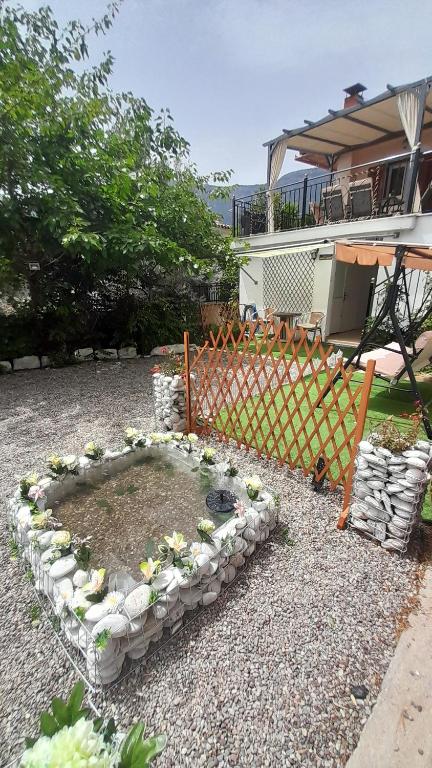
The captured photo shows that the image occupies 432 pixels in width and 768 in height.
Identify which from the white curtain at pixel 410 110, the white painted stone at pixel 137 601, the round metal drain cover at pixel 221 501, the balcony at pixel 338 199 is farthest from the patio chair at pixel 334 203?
the white painted stone at pixel 137 601

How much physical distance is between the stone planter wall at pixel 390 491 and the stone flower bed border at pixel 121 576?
70 cm

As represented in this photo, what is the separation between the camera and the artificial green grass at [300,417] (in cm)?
353

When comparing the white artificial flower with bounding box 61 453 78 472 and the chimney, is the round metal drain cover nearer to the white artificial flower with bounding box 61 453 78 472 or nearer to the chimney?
the white artificial flower with bounding box 61 453 78 472

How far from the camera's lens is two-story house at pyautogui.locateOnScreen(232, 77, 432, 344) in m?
7.41

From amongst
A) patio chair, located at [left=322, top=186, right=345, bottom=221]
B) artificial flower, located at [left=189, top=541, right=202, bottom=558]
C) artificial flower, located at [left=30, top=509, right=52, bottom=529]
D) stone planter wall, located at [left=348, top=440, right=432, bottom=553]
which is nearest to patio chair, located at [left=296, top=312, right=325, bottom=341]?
patio chair, located at [left=322, top=186, right=345, bottom=221]

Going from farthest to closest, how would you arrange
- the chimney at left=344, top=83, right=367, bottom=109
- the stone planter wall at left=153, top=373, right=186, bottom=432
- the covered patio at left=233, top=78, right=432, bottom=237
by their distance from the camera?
the chimney at left=344, top=83, right=367, bottom=109
the covered patio at left=233, top=78, right=432, bottom=237
the stone planter wall at left=153, top=373, right=186, bottom=432

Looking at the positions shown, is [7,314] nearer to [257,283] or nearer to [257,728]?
[257,283]

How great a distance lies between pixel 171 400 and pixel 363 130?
10162 mm

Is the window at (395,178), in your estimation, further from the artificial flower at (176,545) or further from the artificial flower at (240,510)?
the artificial flower at (176,545)

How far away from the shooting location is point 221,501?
2.81 m

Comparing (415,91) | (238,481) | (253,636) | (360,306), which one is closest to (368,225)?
(415,91)

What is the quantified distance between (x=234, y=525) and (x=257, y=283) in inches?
396

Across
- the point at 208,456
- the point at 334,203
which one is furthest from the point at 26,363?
the point at 334,203

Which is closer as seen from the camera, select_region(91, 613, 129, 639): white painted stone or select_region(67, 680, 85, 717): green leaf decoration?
select_region(67, 680, 85, 717): green leaf decoration
